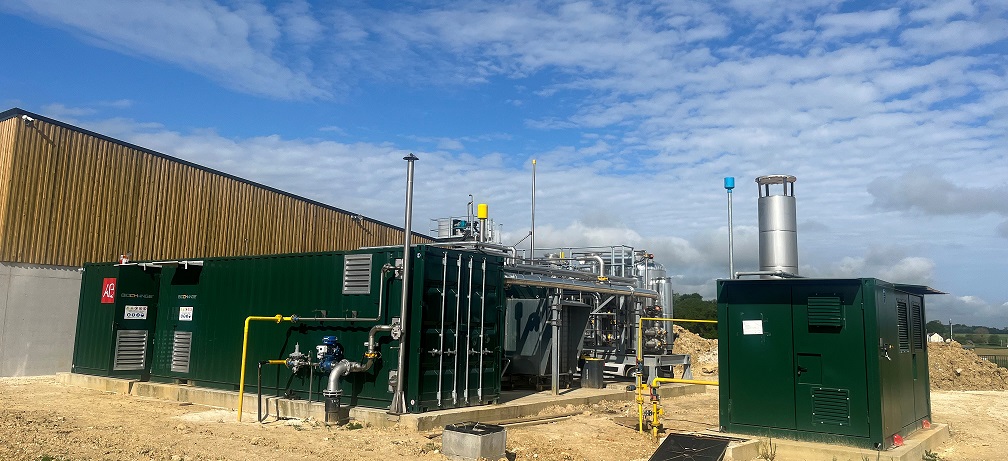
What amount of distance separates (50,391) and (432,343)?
32.7 feet

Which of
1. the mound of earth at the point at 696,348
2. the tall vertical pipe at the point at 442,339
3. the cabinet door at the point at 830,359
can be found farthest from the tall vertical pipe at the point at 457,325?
the mound of earth at the point at 696,348

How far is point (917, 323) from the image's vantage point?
12922 millimetres

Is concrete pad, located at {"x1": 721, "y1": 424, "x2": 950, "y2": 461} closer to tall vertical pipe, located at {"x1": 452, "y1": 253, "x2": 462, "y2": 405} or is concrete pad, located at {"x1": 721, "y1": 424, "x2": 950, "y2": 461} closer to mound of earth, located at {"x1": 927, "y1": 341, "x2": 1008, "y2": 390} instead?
tall vertical pipe, located at {"x1": 452, "y1": 253, "x2": 462, "y2": 405}

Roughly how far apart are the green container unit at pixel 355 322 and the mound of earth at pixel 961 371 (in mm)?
21134

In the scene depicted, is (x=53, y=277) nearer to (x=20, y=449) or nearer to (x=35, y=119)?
(x=35, y=119)

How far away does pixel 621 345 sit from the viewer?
21.4m

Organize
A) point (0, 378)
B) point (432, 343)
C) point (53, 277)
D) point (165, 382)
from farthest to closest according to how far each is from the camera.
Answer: point (53, 277), point (0, 378), point (165, 382), point (432, 343)

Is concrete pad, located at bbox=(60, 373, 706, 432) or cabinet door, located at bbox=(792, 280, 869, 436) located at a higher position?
cabinet door, located at bbox=(792, 280, 869, 436)

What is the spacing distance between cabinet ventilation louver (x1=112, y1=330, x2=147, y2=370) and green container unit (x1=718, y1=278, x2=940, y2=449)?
13.5 metres

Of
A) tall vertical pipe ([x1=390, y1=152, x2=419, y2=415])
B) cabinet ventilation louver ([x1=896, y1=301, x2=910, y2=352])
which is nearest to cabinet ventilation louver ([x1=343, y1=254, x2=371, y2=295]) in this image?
tall vertical pipe ([x1=390, y1=152, x2=419, y2=415])

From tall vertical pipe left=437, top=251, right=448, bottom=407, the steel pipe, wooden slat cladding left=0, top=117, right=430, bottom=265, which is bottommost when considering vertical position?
tall vertical pipe left=437, top=251, right=448, bottom=407

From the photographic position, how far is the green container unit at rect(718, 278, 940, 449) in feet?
33.9

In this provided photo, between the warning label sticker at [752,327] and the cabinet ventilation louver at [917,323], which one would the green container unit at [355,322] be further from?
the cabinet ventilation louver at [917,323]

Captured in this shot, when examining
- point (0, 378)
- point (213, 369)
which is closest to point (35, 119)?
point (0, 378)
